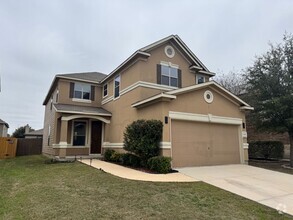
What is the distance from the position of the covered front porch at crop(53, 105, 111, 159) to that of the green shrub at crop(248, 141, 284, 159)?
41.0 ft

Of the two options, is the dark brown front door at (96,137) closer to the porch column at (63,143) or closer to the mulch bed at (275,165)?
the porch column at (63,143)

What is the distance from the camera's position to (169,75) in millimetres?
15039

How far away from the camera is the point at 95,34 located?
20797mm

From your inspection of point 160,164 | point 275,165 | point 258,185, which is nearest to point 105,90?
point 160,164

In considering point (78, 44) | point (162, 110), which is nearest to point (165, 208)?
point (162, 110)

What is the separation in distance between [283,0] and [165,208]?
44.2 feet

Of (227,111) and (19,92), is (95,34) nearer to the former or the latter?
(227,111)

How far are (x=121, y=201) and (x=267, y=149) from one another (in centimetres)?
1603

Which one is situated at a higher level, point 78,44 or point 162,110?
point 78,44

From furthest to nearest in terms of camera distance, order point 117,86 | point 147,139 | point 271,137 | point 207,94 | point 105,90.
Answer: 1. point 271,137
2. point 105,90
3. point 117,86
4. point 207,94
5. point 147,139

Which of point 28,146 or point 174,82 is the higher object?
point 174,82

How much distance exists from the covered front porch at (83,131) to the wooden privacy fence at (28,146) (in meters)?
9.60

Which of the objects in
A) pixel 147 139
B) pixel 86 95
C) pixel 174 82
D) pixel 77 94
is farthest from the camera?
pixel 86 95

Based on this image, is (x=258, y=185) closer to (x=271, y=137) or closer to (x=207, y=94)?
(x=207, y=94)
